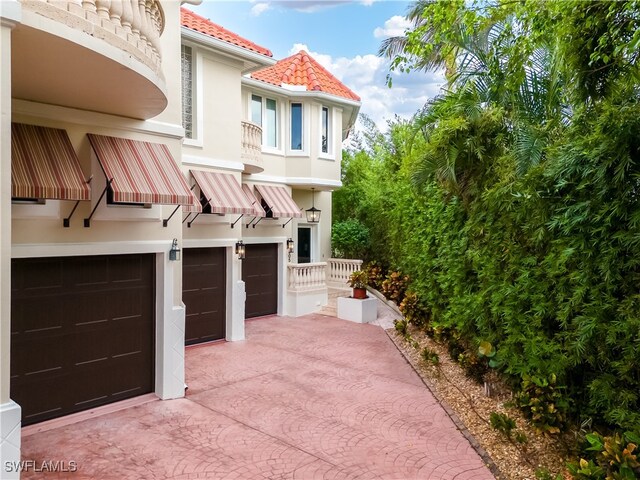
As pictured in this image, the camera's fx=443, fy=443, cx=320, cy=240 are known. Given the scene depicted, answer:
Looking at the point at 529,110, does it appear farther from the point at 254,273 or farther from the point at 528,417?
the point at 254,273

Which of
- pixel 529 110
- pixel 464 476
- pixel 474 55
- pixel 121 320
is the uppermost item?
pixel 474 55

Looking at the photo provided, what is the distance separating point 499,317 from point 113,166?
7232 millimetres

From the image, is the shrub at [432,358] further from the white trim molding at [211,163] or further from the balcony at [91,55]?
the balcony at [91,55]

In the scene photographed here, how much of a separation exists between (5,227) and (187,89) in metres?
8.93

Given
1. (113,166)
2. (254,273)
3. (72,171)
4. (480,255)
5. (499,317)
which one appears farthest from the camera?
(254,273)

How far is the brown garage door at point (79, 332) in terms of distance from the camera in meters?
6.98

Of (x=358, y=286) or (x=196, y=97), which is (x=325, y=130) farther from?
(x=196, y=97)

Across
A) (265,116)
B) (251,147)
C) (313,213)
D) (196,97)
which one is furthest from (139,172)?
(313,213)

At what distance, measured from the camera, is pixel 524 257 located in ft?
23.3

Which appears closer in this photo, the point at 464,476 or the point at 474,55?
the point at 464,476

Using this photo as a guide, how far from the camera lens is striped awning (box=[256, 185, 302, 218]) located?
15.6 m

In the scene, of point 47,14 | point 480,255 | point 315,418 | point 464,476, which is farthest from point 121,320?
point 480,255

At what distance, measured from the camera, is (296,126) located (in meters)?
17.7

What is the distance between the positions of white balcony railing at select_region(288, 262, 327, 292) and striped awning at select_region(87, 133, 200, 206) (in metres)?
8.89
